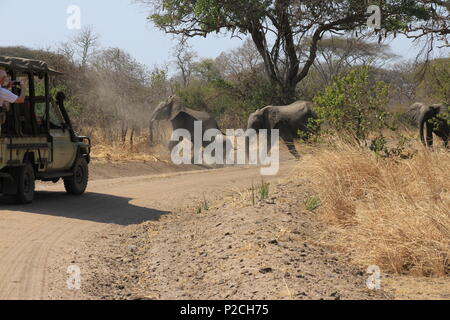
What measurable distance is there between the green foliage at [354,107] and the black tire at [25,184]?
5.03 m

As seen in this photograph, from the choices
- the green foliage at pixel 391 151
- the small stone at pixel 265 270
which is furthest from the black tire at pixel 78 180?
the small stone at pixel 265 270

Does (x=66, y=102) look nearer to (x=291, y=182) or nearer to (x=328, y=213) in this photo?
(x=291, y=182)

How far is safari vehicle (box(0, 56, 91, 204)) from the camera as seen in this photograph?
36.0 feet

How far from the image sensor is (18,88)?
36.8ft

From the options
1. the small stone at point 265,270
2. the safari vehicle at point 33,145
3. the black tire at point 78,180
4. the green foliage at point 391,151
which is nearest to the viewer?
the small stone at point 265,270

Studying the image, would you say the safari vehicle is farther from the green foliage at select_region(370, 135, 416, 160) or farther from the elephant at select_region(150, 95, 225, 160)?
the elephant at select_region(150, 95, 225, 160)

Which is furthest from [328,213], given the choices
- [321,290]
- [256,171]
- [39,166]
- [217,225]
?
[256,171]

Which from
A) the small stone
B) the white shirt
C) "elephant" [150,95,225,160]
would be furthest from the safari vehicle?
"elephant" [150,95,225,160]

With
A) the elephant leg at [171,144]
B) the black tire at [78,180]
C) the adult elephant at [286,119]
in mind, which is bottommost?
the black tire at [78,180]

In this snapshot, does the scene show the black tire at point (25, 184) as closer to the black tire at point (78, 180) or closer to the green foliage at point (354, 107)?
the black tire at point (78, 180)

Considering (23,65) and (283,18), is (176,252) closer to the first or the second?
(23,65)

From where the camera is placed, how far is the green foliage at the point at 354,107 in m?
13.1

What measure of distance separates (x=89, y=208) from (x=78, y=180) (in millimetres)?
1830
